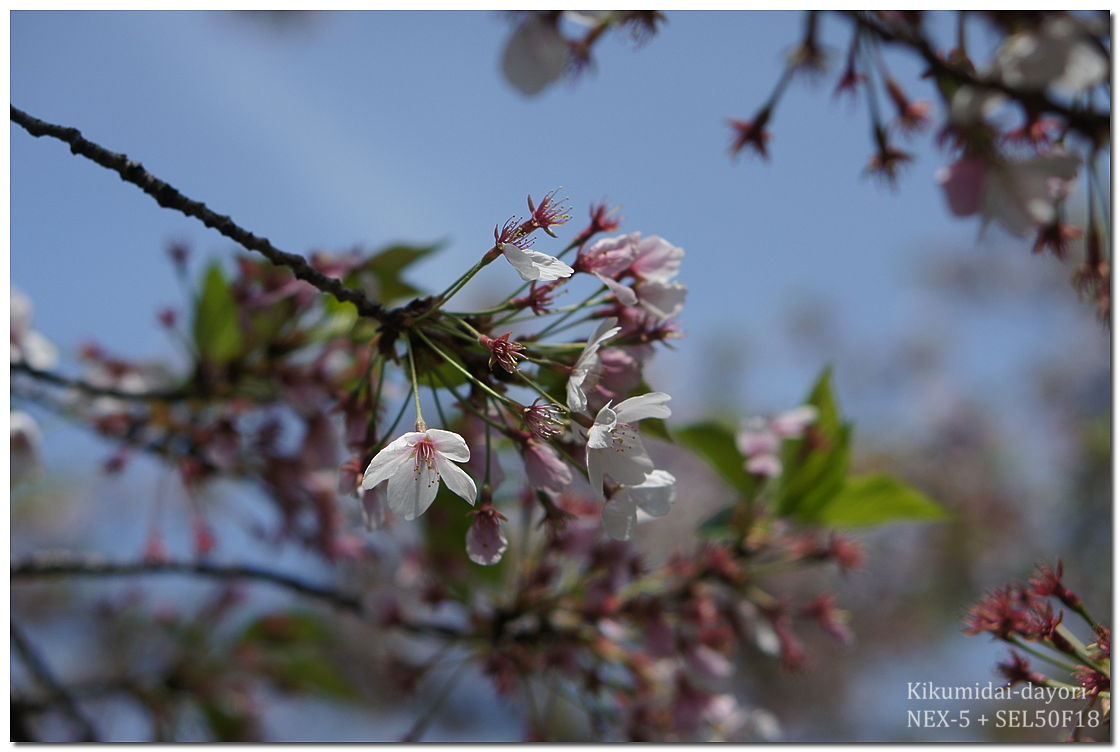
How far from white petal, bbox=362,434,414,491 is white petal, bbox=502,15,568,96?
656 mm

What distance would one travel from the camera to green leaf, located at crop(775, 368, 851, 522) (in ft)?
4.56

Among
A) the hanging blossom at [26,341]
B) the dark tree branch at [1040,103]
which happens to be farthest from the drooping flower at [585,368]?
the hanging blossom at [26,341]

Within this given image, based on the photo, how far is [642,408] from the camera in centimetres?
79

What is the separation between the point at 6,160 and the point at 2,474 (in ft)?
1.51

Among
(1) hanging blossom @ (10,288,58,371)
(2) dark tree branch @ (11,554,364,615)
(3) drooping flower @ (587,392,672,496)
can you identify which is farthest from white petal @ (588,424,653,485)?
(1) hanging blossom @ (10,288,58,371)

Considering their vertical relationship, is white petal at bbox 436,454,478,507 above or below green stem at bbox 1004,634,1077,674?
above

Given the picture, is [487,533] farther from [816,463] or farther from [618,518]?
[816,463]

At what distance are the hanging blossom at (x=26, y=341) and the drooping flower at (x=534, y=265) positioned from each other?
1085 mm

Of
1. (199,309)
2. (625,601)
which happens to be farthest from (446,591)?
(199,309)

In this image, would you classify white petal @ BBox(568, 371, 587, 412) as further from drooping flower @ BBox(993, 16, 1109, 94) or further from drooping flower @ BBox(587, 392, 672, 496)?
drooping flower @ BBox(993, 16, 1109, 94)

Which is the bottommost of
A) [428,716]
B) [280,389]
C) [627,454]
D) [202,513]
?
[428,716]

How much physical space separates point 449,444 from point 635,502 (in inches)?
8.3

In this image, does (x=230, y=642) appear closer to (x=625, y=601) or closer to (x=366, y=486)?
(x=625, y=601)

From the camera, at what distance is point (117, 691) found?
1.88 meters
